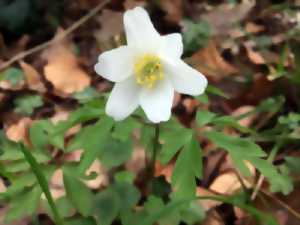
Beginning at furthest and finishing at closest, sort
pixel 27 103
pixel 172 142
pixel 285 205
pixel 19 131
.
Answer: pixel 27 103, pixel 19 131, pixel 285 205, pixel 172 142

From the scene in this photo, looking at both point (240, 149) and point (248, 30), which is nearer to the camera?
point (240, 149)

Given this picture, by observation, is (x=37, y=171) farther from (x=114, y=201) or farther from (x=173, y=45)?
(x=173, y=45)

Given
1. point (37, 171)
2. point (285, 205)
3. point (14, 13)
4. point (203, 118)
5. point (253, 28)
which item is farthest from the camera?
point (253, 28)

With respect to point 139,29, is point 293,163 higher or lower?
lower

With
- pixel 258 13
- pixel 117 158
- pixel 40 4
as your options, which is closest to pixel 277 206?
pixel 117 158

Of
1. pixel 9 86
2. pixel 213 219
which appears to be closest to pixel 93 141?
pixel 213 219

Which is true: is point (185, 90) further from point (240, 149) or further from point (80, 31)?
point (80, 31)

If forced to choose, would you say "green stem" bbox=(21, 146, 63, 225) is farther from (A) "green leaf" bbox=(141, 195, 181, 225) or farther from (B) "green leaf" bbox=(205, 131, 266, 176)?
(B) "green leaf" bbox=(205, 131, 266, 176)
